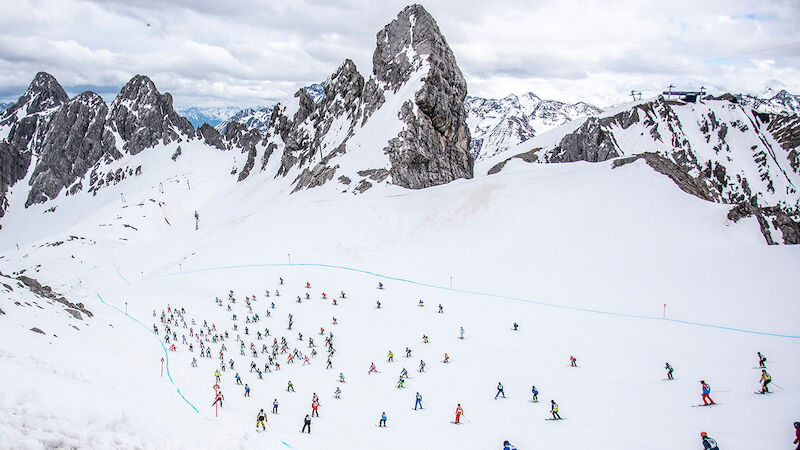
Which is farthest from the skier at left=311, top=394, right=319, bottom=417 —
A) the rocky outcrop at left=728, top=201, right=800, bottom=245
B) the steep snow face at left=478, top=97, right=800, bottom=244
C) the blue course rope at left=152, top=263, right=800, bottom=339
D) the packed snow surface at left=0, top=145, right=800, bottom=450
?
the steep snow face at left=478, top=97, right=800, bottom=244

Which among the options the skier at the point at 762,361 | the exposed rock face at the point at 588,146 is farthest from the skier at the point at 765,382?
the exposed rock face at the point at 588,146

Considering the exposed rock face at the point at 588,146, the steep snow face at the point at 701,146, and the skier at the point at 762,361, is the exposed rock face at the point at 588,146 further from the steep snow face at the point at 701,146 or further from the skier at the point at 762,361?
the skier at the point at 762,361

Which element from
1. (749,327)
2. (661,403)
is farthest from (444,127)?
(661,403)

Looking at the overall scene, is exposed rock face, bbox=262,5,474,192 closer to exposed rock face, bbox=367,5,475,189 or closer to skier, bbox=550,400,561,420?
exposed rock face, bbox=367,5,475,189

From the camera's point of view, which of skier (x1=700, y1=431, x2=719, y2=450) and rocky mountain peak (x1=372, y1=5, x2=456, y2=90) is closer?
skier (x1=700, y1=431, x2=719, y2=450)

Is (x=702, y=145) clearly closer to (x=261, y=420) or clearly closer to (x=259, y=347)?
(x=259, y=347)
